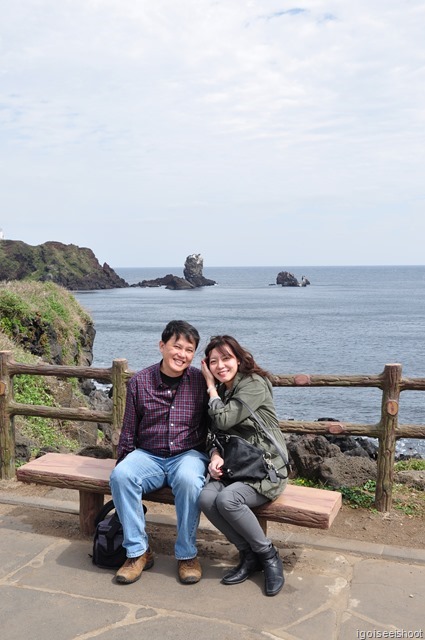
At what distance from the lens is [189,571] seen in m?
4.13

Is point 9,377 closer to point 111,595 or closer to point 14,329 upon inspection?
point 111,595

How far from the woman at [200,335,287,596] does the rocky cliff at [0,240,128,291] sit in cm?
5659

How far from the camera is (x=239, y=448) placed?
4.18 m

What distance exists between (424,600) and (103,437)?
10048 mm

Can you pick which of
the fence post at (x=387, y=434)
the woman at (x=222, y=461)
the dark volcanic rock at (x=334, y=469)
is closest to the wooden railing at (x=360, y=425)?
the fence post at (x=387, y=434)

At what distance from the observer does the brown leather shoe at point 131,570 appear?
4.09 meters

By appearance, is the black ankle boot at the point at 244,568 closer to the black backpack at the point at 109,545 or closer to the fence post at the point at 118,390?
the black backpack at the point at 109,545

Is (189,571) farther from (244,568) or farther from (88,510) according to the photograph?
(88,510)

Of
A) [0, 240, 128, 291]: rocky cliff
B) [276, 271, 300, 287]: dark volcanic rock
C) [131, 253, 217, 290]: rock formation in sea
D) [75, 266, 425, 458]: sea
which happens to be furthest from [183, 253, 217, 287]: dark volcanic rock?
[75, 266, 425, 458]: sea

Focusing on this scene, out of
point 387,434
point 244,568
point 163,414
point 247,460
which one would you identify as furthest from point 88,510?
point 387,434

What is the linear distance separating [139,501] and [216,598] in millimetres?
772

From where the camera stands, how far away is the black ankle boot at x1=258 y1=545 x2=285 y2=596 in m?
3.97

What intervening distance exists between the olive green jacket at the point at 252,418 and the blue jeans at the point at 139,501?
361mm

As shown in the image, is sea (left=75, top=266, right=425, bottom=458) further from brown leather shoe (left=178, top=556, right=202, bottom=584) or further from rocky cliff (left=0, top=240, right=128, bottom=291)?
brown leather shoe (left=178, top=556, right=202, bottom=584)
